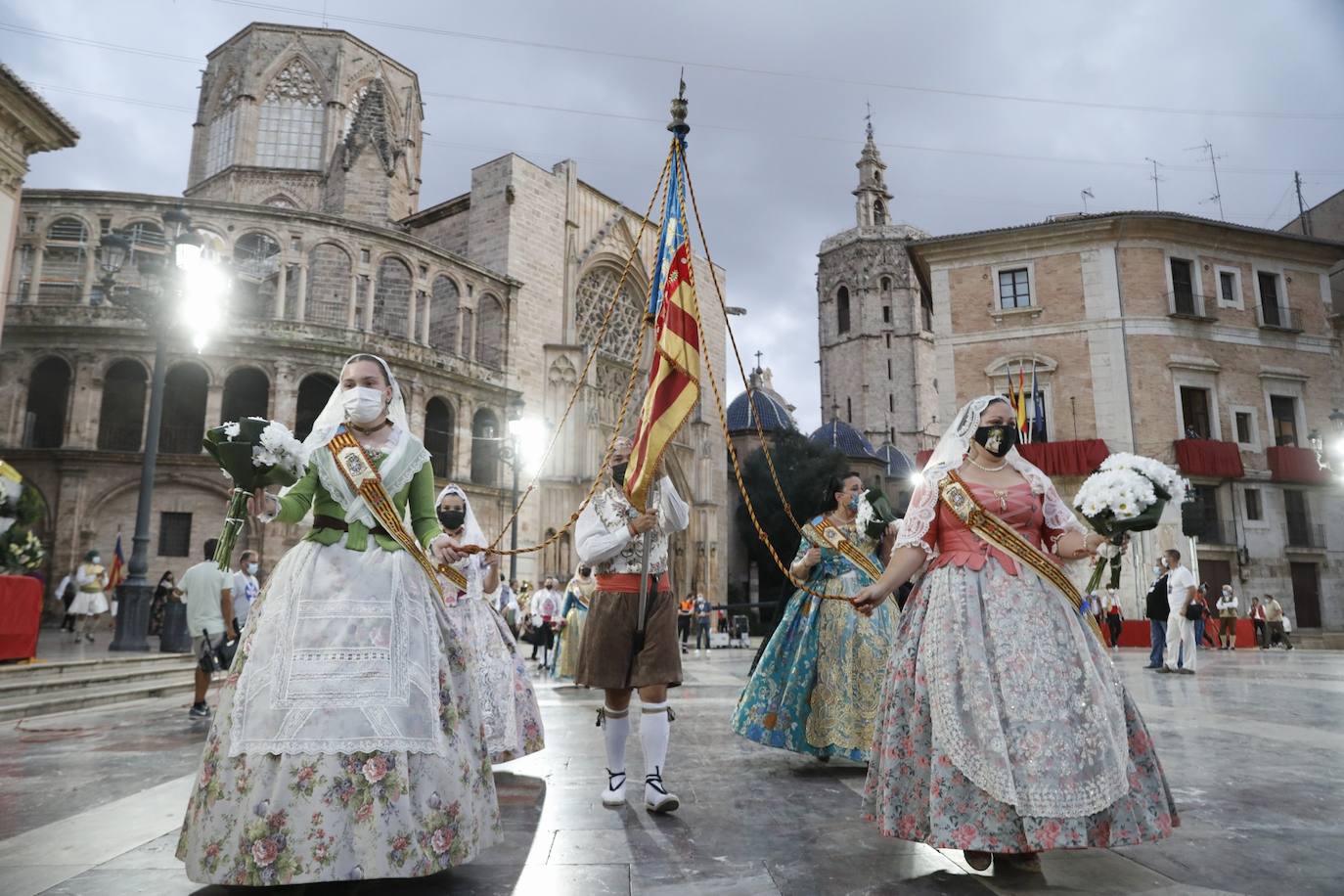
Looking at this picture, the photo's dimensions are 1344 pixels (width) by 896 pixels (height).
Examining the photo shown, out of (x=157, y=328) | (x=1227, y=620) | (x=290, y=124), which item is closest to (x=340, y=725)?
(x=157, y=328)

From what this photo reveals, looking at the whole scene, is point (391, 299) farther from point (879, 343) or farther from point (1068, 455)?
point (879, 343)

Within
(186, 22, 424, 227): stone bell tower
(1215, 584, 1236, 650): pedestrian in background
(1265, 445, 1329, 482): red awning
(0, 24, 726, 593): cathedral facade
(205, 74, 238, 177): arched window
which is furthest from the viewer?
(205, 74, 238, 177): arched window

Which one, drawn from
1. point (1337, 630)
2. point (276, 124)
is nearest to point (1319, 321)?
point (1337, 630)

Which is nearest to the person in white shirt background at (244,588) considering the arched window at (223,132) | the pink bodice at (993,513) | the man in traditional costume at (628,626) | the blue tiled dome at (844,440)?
the man in traditional costume at (628,626)

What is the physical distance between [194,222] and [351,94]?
47.3ft

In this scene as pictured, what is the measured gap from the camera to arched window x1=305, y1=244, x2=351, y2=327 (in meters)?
27.8

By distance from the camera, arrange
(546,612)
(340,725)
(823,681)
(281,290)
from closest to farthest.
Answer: (340,725) → (823,681) → (546,612) → (281,290)

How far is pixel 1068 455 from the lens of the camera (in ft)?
76.8

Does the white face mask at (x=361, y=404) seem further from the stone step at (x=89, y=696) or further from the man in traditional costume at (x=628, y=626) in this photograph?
the stone step at (x=89, y=696)

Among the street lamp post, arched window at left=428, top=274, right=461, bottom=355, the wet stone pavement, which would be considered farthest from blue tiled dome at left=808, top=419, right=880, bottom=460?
the wet stone pavement

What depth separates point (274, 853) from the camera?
2.72 m

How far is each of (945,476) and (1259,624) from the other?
74.8 ft

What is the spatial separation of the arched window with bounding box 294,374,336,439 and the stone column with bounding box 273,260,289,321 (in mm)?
1932

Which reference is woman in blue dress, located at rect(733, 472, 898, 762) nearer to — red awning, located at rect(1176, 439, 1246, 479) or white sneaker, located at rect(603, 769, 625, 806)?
white sneaker, located at rect(603, 769, 625, 806)
